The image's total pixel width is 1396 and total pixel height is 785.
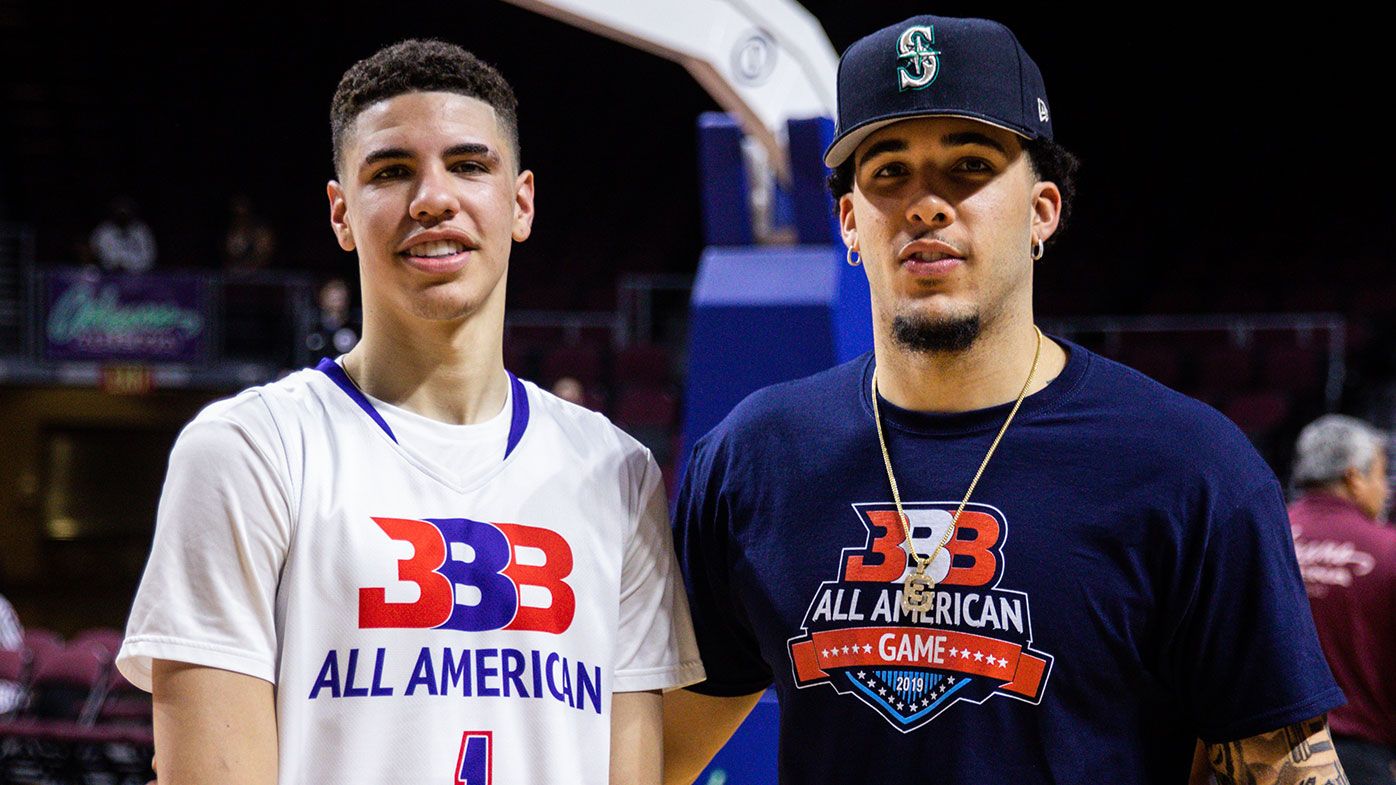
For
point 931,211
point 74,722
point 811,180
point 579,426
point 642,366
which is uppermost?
point 811,180

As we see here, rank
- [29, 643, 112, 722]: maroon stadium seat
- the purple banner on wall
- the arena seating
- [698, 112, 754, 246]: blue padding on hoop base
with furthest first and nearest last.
Result: the purple banner on wall → [29, 643, 112, 722]: maroon stadium seat → the arena seating → [698, 112, 754, 246]: blue padding on hoop base

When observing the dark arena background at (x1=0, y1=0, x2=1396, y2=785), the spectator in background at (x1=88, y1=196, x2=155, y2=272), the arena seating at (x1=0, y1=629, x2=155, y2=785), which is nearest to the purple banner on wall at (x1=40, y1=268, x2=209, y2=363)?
the dark arena background at (x1=0, y1=0, x2=1396, y2=785)

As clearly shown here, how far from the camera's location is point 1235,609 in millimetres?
1870

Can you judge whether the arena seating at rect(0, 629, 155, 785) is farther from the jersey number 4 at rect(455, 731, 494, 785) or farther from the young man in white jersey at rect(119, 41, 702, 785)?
the jersey number 4 at rect(455, 731, 494, 785)

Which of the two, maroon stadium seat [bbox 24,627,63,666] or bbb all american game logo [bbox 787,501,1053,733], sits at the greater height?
bbb all american game logo [bbox 787,501,1053,733]

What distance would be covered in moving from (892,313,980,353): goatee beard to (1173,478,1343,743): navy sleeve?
448mm

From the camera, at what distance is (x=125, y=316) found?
12.5 meters

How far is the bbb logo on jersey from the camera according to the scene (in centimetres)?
189

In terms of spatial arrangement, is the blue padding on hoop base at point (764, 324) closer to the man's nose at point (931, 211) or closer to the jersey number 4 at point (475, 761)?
the man's nose at point (931, 211)

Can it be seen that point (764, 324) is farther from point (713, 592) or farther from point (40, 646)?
point (40, 646)

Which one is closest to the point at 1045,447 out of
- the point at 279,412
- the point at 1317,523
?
the point at 279,412

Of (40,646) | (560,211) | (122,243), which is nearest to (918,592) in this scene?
(40,646)

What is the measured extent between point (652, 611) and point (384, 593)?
19.1 inches

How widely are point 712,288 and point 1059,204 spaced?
2470 mm
